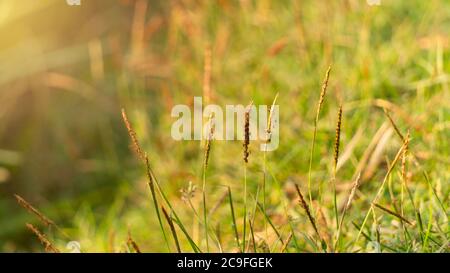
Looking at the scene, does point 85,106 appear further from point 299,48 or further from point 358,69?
point 358,69

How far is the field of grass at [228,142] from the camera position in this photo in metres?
1.63

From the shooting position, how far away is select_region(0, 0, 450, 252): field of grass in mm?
1626

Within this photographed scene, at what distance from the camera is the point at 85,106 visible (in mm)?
3203

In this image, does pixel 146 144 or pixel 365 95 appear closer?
pixel 365 95

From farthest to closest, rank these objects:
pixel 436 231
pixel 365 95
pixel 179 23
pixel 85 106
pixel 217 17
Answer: pixel 85 106 < pixel 217 17 < pixel 179 23 < pixel 365 95 < pixel 436 231

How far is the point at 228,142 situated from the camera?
2.33m

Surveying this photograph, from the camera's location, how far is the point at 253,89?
240 centimetres

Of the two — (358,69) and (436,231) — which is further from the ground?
(358,69)

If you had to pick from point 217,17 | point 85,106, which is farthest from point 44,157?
point 217,17
